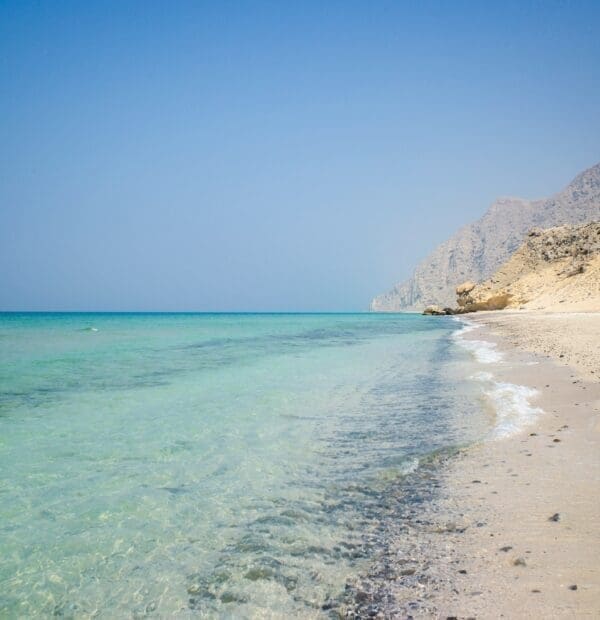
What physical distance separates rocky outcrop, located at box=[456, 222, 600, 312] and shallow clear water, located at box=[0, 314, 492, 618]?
44.2 m

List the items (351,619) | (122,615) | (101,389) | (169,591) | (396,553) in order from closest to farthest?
(351,619), (122,615), (169,591), (396,553), (101,389)

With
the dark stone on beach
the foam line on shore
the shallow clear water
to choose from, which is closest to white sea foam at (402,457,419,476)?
the shallow clear water

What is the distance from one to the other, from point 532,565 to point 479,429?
13.0ft

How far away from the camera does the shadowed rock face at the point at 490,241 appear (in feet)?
536

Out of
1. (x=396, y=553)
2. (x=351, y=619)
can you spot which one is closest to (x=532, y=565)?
(x=396, y=553)

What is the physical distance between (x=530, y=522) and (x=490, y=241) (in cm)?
19754

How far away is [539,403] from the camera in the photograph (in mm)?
7719

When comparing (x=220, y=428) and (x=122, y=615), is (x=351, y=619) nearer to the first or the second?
(x=122, y=615)

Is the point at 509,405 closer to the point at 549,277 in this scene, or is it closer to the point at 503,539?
the point at 503,539

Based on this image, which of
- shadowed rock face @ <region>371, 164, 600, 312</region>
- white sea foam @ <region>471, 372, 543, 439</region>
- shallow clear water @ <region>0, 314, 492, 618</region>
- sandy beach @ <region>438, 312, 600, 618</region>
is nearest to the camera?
sandy beach @ <region>438, 312, 600, 618</region>

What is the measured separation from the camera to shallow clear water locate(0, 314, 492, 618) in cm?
301

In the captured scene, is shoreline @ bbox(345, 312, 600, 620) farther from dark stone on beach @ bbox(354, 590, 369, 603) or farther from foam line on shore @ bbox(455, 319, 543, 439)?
foam line on shore @ bbox(455, 319, 543, 439)

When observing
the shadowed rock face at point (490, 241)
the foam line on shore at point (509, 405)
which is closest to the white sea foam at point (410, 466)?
the foam line on shore at point (509, 405)

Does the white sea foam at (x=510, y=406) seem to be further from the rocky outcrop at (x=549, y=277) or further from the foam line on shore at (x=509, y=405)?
the rocky outcrop at (x=549, y=277)
